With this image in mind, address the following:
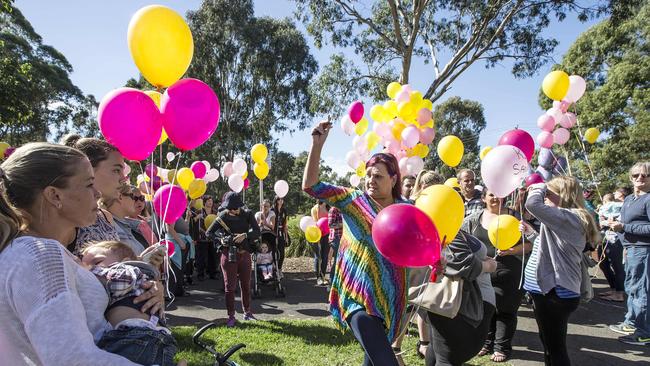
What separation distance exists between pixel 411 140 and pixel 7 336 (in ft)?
21.9

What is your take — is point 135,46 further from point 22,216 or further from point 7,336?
point 7,336

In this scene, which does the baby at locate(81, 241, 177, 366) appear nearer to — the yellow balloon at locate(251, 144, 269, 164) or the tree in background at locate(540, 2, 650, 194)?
the yellow balloon at locate(251, 144, 269, 164)

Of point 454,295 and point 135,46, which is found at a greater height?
point 135,46

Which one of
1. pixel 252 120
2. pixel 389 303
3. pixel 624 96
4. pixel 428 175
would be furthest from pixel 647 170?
pixel 252 120

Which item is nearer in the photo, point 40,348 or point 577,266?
point 40,348

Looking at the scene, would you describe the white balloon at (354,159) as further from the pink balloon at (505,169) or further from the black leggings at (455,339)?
the black leggings at (455,339)

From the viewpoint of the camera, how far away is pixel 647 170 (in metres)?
4.61

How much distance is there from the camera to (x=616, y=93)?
18.7 metres

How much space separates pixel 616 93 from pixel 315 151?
21683 millimetres

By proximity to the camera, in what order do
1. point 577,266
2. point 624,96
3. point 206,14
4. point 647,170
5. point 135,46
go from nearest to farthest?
point 135,46, point 577,266, point 647,170, point 624,96, point 206,14

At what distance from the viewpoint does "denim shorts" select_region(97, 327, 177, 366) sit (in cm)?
114

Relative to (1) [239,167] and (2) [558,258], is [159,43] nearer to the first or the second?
(2) [558,258]

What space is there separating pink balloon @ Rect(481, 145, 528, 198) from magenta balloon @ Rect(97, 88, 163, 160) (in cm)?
265

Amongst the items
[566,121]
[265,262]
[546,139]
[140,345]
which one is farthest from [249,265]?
[566,121]
